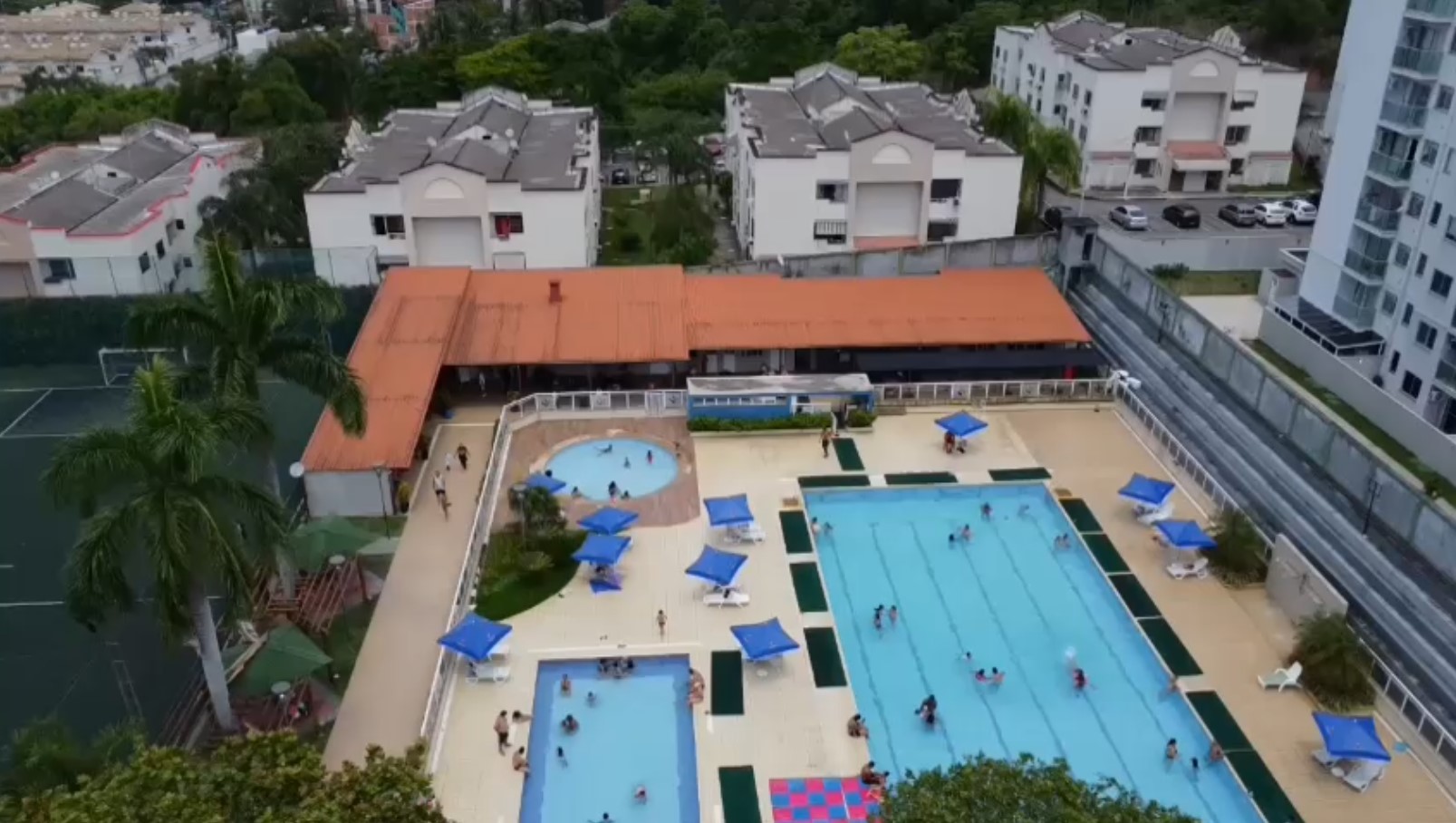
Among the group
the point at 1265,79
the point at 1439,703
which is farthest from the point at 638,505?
the point at 1265,79

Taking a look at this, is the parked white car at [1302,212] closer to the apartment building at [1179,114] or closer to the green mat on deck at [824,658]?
the apartment building at [1179,114]

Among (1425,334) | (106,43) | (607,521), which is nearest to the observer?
(607,521)

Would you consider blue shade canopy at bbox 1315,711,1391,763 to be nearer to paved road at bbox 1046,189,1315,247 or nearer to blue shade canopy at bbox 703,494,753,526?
blue shade canopy at bbox 703,494,753,526

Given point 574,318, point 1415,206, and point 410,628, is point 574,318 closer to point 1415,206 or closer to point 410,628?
point 410,628

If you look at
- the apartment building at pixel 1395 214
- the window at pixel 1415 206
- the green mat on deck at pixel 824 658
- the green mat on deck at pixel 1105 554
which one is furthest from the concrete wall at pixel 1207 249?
the green mat on deck at pixel 824 658

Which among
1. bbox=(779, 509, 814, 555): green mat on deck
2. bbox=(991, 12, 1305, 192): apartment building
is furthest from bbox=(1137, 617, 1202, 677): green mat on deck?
bbox=(991, 12, 1305, 192): apartment building

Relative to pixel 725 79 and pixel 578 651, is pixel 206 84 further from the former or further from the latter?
pixel 578 651

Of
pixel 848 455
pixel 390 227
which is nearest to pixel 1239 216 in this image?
pixel 848 455
